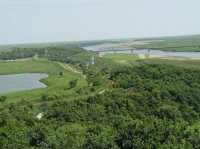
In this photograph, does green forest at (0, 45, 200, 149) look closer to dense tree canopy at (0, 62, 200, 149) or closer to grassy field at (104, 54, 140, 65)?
dense tree canopy at (0, 62, 200, 149)

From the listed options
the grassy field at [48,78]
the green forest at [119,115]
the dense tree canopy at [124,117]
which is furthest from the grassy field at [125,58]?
the dense tree canopy at [124,117]

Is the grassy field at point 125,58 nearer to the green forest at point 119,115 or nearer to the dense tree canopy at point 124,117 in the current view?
the green forest at point 119,115

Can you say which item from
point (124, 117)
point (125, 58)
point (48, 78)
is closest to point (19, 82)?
point (48, 78)

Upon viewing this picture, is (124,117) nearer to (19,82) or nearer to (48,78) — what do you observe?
(48,78)

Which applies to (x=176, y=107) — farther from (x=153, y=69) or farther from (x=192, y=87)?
(x=153, y=69)

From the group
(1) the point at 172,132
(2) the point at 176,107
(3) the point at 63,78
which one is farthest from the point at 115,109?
(3) the point at 63,78

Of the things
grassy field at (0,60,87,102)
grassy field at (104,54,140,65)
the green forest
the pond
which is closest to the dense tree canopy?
the green forest
